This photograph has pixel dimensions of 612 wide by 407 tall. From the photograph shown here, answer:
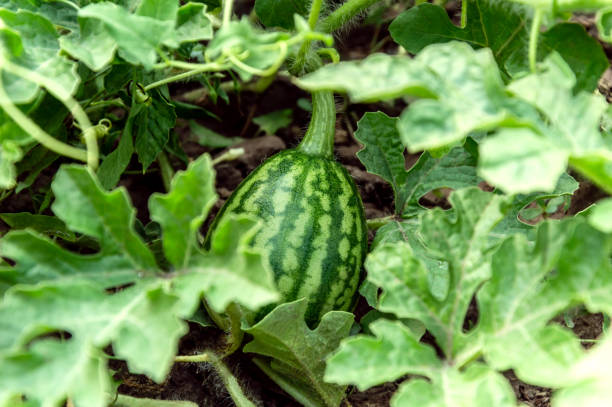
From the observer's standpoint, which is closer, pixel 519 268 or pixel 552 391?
pixel 519 268

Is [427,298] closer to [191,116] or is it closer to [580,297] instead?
[580,297]

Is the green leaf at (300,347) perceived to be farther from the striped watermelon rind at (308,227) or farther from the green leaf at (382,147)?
the green leaf at (382,147)

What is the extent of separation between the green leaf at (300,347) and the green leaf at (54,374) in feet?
1.54

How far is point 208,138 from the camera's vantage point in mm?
2410

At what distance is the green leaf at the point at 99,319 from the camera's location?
103cm

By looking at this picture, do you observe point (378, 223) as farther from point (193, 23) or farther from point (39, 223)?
point (39, 223)

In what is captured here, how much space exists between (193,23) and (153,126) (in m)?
0.47

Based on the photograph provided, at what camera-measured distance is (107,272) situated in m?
1.23

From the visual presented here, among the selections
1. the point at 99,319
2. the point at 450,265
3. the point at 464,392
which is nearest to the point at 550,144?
the point at 450,265

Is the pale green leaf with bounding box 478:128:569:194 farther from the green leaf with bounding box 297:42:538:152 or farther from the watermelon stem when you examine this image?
the watermelon stem

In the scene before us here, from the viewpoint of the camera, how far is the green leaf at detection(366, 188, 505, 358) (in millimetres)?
1255

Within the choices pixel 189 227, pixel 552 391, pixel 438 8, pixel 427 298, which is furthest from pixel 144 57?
pixel 552 391

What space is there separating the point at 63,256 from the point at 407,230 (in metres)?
0.96

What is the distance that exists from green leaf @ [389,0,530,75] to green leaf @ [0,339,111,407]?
46.6 inches
